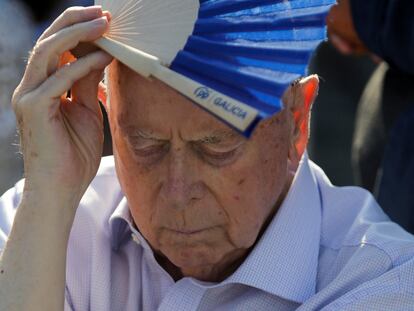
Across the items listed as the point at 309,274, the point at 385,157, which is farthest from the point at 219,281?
the point at 385,157

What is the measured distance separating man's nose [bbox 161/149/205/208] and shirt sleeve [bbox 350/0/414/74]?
154cm

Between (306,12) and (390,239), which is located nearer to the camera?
(306,12)

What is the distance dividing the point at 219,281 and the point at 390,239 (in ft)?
1.51

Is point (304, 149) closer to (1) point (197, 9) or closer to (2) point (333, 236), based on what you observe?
(2) point (333, 236)

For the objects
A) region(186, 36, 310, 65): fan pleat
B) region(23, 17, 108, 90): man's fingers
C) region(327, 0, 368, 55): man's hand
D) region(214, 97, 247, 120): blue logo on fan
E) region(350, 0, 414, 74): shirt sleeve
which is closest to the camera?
region(214, 97, 247, 120): blue logo on fan

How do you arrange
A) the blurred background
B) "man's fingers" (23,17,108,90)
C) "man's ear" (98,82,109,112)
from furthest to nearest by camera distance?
the blurred background, "man's ear" (98,82,109,112), "man's fingers" (23,17,108,90)

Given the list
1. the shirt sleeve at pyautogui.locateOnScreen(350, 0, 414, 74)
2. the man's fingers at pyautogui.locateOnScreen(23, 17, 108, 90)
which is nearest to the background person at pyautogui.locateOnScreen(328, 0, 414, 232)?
the shirt sleeve at pyautogui.locateOnScreen(350, 0, 414, 74)

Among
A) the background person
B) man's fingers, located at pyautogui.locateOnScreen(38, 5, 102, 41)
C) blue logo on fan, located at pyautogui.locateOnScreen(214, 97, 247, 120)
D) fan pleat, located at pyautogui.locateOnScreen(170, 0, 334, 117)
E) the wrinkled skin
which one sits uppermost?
man's fingers, located at pyautogui.locateOnScreen(38, 5, 102, 41)

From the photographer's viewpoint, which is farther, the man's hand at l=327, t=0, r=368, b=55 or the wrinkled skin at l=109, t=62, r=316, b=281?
the man's hand at l=327, t=0, r=368, b=55

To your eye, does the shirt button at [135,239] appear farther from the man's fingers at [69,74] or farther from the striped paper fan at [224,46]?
the striped paper fan at [224,46]

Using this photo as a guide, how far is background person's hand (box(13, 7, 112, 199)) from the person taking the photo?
237 centimetres

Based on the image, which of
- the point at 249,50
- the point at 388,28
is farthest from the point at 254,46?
the point at 388,28

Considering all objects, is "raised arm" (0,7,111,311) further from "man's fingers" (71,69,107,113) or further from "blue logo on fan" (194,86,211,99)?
"blue logo on fan" (194,86,211,99)

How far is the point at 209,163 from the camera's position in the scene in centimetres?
243
